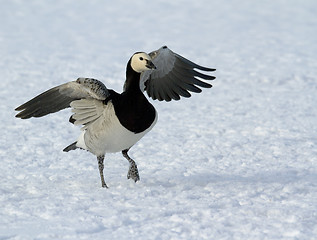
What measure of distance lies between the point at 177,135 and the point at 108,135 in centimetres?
275

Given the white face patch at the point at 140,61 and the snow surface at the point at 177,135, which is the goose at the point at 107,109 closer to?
the white face patch at the point at 140,61

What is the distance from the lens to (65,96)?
6.46 meters

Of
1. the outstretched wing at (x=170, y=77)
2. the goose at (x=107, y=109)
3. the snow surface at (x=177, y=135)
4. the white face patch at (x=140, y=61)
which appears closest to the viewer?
the snow surface at (x=177, y=135)

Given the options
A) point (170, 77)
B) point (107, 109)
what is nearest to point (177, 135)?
point (170, 77)

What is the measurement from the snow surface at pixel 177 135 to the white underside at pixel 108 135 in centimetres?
44

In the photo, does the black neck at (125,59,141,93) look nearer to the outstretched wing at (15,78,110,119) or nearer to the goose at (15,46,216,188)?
the goose at (15,46,216,188)

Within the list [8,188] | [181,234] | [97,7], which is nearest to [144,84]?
[8,188]

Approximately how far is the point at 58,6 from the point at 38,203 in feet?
45.6

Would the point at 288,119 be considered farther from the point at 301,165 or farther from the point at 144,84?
the point at 144,84

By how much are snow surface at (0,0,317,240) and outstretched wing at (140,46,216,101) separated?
0.90m

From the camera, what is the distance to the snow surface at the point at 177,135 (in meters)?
5.33

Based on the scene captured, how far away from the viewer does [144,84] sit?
747 centimetres

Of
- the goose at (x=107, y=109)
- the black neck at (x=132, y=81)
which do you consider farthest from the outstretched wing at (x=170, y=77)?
the goose at (x=107, y=109)

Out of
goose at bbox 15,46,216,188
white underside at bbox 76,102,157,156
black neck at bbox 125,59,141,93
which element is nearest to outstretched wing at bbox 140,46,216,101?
black neck at bbox 125,59,141,93
